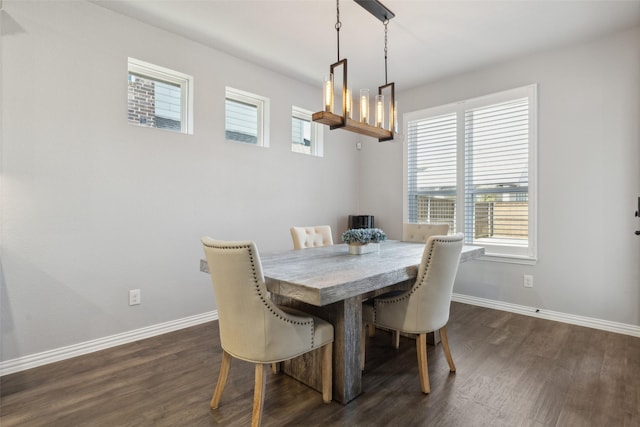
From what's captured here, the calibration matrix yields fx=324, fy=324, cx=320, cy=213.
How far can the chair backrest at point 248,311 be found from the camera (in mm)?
1520

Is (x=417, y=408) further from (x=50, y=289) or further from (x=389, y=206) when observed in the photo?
(x=389, y=206)

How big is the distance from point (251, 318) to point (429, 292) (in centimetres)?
108

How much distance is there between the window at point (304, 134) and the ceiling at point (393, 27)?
27.6 inches

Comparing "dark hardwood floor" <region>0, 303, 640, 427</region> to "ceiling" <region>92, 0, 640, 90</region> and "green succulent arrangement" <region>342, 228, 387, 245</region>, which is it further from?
"ceiling" <region>92, 0, 640, 90</region>

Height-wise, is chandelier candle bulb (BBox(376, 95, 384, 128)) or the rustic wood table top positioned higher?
chandelier candle bulb (BBox(376, 95, 384, 128))

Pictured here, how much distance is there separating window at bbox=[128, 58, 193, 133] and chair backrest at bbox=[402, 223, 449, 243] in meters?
2.48

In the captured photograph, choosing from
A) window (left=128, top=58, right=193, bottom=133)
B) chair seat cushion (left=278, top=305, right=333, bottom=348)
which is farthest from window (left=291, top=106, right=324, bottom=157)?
chair seat cushion (left=278, top=305, right=333, bottom=348)

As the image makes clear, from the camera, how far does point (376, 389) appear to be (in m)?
2.03

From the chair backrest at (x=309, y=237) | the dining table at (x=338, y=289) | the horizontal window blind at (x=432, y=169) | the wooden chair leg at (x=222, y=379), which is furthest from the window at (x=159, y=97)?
the horizontal window blind at (x=432, y=169)

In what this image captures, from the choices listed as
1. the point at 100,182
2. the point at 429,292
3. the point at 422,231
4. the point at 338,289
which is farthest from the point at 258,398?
the point at 422,231

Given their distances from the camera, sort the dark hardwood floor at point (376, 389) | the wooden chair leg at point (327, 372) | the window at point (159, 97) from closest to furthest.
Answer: the dark hardwood floor at point (376, 389) → the wooden chair leg at point (327, 372) → the window at point (159, 97)

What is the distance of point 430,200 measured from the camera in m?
4.32

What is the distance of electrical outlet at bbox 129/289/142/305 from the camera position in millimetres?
2806

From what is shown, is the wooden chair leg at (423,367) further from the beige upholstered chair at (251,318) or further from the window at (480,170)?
the window at (480,170)
